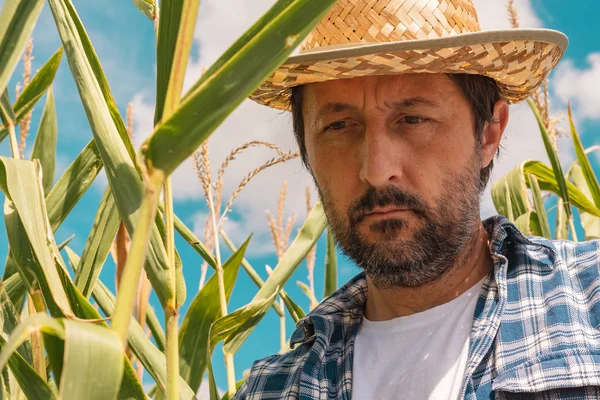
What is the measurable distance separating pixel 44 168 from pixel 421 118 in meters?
0.64

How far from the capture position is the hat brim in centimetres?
98

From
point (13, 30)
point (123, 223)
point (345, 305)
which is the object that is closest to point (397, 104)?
point (345, 305)

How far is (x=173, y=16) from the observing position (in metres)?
0.53

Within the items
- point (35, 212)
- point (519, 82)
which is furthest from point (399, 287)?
point (35, 212)

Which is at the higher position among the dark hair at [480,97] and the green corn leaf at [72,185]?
the dark hair at [480,97]

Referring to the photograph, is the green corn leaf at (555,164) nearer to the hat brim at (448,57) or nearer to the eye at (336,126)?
the hat brim at (448,57)

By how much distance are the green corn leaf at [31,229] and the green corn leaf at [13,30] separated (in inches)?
4.5

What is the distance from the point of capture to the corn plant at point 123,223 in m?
0.40

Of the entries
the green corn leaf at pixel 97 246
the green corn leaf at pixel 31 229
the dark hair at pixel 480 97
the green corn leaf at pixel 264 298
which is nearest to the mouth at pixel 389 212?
the green corn leaf at pixel 264 298

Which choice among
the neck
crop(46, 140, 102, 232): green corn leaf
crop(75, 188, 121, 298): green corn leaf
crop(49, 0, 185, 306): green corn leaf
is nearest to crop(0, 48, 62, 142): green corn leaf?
crop(46, 140, 102, 232): green corn leaf

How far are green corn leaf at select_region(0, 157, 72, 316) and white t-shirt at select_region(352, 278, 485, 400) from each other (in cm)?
56

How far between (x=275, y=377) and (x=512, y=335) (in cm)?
45

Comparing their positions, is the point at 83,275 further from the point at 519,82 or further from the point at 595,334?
the point at 519,82

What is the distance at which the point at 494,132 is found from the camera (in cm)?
130
